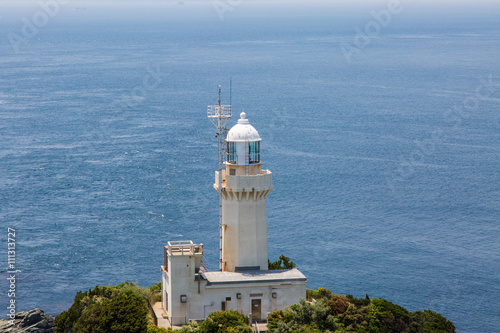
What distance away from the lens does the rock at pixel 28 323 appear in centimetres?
5003

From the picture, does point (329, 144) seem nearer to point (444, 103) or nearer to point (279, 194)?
point (279, 194)

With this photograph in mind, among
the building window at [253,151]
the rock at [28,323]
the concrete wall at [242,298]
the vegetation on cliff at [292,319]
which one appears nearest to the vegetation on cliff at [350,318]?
the vegetation on cliff at [292,319]

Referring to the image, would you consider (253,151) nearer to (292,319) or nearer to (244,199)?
(244,199)

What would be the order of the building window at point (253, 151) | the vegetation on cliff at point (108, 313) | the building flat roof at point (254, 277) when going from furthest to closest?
1. the building window at point (253, 151)
2. the building flat roof at point (254, 277)
3. the vegetation on cliff at point (108, 313)

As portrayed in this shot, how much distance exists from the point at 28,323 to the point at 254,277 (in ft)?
66.0

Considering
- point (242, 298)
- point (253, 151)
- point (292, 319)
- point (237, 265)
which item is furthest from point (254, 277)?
point (253, 151)

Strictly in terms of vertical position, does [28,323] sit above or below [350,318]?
below

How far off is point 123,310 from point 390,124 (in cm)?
10270

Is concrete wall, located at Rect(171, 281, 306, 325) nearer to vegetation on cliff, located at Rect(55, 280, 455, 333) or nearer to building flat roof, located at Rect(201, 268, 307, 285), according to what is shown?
building flat roof, located at Rect(201, 268, 307, 285)

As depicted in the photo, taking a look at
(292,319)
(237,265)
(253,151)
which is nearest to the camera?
(292,319)

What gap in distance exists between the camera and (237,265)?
1587 inches

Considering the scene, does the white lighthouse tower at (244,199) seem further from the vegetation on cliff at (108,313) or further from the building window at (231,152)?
the vegetation on cliff at (108,313)

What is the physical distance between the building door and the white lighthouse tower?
2.12m

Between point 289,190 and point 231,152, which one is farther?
point 289,190
